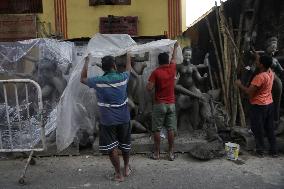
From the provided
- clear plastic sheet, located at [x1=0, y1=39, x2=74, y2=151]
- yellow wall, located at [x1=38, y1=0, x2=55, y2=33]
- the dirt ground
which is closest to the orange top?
the dirt ground

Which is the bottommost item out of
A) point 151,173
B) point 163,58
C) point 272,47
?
point 151,173

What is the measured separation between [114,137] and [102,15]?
5232 millimetres

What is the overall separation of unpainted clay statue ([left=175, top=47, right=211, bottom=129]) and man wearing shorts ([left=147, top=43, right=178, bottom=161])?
2.73ft

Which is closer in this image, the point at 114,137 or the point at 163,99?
the point at 114,137

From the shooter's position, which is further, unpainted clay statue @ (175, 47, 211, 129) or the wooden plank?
the wooden plank

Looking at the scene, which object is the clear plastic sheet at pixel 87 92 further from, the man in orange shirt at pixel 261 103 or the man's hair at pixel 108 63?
the man in orange shirt at pixel 261 103

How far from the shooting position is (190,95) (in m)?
8.00

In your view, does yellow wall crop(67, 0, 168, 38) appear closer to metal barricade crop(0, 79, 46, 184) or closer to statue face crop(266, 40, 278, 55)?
statue face crop(266, 40, 278, 55)

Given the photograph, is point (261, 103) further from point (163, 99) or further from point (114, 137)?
point (114, 137)

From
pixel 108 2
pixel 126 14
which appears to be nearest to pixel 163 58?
pixel 126 14

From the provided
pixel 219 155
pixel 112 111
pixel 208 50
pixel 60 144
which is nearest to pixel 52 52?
pixel 60 144

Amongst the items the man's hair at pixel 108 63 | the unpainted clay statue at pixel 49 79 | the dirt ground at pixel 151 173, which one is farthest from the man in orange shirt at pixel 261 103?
the unpainted clay statue at pixel 49 79

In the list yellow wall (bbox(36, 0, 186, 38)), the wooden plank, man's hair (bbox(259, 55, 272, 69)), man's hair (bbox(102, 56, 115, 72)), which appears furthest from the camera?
yellow wall (bbox(36, 0, 186, 38))

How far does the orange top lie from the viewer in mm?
6966
